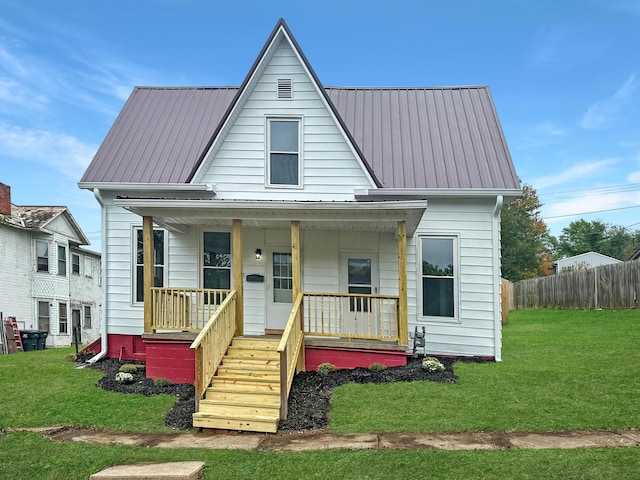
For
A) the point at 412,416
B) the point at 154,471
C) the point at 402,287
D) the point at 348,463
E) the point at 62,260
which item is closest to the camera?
the point at 154,471

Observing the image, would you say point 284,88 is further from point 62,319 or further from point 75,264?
point 75,264

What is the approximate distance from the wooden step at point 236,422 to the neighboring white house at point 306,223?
4053mm

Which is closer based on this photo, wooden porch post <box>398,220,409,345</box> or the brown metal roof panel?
wooden porch post <box>398,220,409,345</box>

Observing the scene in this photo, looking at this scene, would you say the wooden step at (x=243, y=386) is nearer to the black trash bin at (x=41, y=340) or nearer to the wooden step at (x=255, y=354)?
the wooden step at (x=255, y=354)

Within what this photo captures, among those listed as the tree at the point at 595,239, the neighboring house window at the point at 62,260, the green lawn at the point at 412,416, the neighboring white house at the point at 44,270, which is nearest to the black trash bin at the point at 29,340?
the neighboring white house at the point at 44,270

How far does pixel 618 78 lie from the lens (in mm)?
27844

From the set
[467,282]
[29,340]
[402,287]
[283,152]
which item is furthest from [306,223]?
[29,340]

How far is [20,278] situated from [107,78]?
10.9 meters

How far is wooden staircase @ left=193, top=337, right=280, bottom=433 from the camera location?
6.83 meters

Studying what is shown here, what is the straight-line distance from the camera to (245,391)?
7461mm

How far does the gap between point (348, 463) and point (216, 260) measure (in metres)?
6.89

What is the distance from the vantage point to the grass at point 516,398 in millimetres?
6441

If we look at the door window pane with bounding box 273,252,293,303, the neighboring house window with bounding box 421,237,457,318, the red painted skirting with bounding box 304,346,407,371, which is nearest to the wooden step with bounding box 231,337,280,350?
the red painted skirting with bounding box 304,346,407,371

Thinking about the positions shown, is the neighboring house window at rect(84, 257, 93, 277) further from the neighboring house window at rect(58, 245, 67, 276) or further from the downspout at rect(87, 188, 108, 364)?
the downspout at rect(87, 188, 108, 364)
